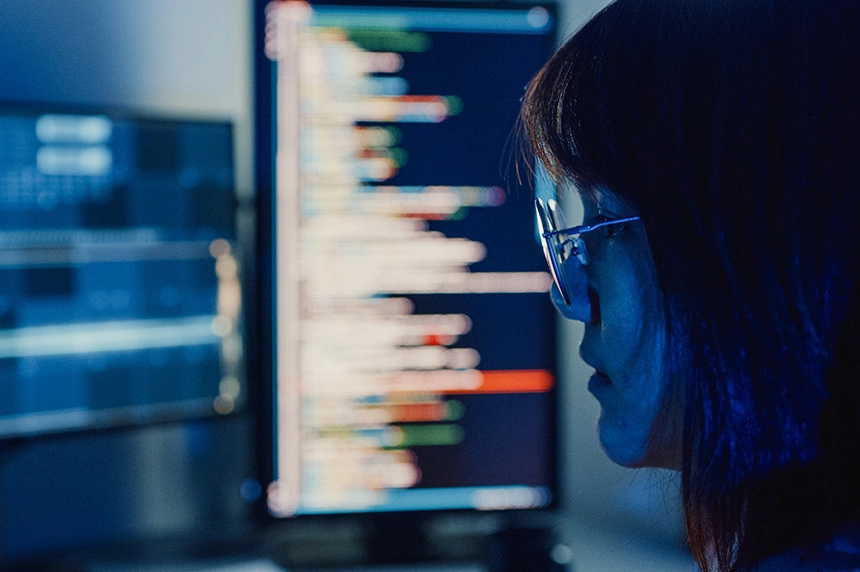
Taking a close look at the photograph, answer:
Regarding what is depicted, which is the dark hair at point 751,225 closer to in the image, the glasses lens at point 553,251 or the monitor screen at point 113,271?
the glasses lens at point 553,251

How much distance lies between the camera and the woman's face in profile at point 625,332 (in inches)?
17.0

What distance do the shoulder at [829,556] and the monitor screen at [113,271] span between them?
0.74 meters

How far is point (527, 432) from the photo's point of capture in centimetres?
95

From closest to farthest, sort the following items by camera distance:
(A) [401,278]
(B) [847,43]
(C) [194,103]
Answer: (B) [847,43] < (A) [401,278] < (C) [194,103]

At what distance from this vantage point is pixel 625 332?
44cm

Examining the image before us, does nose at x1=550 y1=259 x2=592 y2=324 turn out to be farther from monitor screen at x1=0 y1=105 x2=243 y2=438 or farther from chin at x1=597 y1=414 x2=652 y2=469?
monitor screen at x1=0 y1=105 x2=243 y2=438

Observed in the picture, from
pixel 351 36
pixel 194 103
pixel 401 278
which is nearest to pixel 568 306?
pixel 401 278

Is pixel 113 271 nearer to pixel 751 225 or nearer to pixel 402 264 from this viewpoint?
pixel 402 264

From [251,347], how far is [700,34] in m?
0.74

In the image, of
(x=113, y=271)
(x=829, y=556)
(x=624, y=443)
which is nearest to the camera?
(x=829, y=556)

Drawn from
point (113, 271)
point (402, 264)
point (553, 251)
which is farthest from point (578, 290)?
point (113, 271)

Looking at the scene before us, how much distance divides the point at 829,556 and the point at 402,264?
0.63m

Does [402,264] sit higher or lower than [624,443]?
higher

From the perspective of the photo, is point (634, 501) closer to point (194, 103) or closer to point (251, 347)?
point (251, 347)
